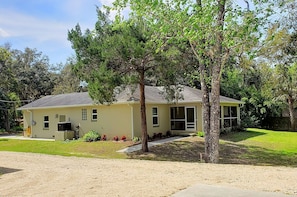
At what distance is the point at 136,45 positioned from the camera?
1430cm

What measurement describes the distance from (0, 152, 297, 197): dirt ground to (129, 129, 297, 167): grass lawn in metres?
6.18

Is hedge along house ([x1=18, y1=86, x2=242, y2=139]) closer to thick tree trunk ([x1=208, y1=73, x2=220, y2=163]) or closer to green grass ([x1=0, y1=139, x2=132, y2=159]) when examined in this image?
green grass ([x1=0, y1=139, x2=132, y2=159])

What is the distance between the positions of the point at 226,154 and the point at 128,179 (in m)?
10.5

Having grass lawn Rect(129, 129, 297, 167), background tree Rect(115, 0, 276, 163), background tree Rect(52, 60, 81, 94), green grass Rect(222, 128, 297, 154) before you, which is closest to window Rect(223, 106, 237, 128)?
green grass Rect(222, 128, 297, 154)

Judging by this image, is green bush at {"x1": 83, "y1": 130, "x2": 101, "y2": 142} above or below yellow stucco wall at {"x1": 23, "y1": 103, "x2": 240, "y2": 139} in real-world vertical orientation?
below

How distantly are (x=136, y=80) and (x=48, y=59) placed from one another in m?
40.7

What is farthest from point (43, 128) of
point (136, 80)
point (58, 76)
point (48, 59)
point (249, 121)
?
point (48, 59)

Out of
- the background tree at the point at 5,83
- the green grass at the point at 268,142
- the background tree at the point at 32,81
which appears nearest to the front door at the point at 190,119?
the green grass at the point at 268,142

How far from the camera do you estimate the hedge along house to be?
829 inches

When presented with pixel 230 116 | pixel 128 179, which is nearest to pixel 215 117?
pixel 128 179

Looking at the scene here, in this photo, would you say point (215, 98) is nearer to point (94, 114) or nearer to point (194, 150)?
point (194, 150)

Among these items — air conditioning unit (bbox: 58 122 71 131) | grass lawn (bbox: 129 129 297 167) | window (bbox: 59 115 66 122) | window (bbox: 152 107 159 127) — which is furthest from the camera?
window (bbox: 59 115 66 122)

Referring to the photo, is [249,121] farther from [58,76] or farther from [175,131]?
[58,76]

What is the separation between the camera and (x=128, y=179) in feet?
23.6
